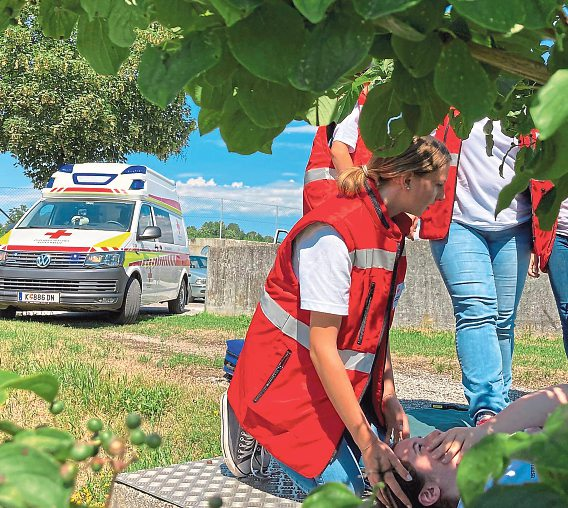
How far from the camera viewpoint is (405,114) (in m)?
1.09

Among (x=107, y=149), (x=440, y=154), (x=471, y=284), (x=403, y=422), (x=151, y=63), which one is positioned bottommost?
(x=403, y=422)

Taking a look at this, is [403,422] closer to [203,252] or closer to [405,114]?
Answer: [405,114]

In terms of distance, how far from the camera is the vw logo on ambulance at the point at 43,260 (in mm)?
10906

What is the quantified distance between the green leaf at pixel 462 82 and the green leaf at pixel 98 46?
0.45m

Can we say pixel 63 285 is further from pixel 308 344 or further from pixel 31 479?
pixel 31 479

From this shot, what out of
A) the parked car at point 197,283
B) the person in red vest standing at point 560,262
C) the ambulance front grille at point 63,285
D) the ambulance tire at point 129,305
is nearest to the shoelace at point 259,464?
the person in red vest standing at point 560,262

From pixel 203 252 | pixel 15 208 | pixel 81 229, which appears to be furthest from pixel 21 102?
pixel 81 229

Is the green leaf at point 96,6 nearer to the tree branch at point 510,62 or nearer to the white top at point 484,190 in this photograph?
the tree branch at point 510,62

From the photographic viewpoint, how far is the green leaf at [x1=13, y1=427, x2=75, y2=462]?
23.4 inches

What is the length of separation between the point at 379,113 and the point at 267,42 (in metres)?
0.41

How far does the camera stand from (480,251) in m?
3.75

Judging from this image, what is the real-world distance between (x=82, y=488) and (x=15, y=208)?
18722 millimetres

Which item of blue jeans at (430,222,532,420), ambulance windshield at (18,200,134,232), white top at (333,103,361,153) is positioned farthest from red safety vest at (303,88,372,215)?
ambulance windshield at (18,200,134,232)

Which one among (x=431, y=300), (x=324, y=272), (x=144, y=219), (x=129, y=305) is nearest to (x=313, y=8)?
(x=324, y=272)
